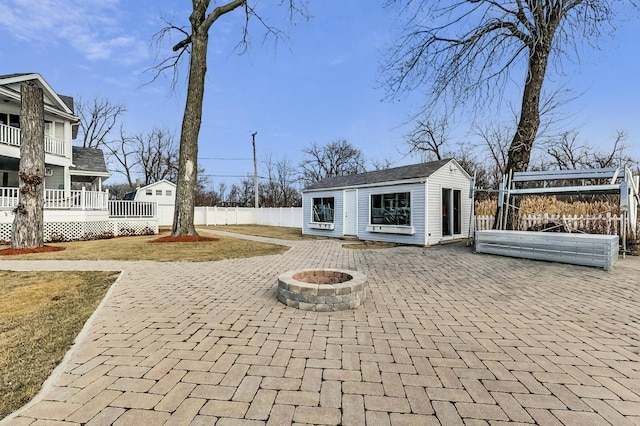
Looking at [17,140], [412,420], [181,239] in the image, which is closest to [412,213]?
[181,239]

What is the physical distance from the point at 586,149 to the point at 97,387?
29.7m

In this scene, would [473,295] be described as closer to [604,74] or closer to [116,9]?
[604,74]

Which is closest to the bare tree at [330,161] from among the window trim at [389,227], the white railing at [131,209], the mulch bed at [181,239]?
the white railing at [131,209]

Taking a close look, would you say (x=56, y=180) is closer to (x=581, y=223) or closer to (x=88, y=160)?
(x=88, y=160)

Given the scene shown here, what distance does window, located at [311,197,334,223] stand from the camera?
1478 cm

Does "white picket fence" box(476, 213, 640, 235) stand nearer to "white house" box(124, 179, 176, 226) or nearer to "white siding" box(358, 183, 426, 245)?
"white siding" box(358, 183, 426, 245)

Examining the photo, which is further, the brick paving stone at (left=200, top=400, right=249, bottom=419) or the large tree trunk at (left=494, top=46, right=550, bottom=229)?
the large tree trunk at (left=494, top=46, right=550, bottom=229)

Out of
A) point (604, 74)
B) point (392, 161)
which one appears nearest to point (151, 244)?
point (604, 74)

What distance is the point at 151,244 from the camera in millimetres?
10523

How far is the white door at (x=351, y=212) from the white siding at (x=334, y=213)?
9.4 inches

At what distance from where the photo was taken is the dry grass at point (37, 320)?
2.28 meters

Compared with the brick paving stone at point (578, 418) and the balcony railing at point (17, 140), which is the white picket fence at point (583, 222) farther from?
the balcony railing at point (17, 140)

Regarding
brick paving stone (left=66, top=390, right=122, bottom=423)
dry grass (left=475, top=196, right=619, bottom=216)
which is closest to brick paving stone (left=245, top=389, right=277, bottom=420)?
brick paving stone (left=66, top=390, right=122, bottom=423)

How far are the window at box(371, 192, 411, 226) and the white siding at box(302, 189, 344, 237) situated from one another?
1941 mm
